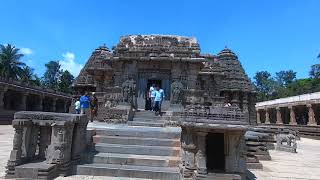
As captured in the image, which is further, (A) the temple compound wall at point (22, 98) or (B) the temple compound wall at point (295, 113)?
(B) the temple compound wall at point (295, 113)

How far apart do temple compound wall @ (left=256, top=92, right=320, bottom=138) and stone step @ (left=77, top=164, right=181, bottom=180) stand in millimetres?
27725

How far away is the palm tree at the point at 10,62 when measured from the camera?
1940 inches

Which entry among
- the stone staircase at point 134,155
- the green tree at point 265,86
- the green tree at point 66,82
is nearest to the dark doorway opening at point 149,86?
the stone staircase at point 134,155

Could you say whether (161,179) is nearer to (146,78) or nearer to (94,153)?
(94,153)

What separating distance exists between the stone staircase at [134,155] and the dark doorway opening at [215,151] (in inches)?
33.3

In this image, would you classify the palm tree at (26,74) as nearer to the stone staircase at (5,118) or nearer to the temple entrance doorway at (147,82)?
the stone staircase at (5,118)

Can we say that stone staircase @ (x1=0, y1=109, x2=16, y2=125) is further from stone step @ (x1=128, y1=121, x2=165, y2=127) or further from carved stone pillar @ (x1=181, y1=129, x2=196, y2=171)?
carved stone pillar @ (x1=181, y1=129, x2=196, y2=171)

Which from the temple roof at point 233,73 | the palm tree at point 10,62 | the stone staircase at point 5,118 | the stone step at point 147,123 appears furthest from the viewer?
the palm tree at point 10,62

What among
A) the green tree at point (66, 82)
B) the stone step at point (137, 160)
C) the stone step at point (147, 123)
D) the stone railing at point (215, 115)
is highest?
the green tree at point (66, 82)

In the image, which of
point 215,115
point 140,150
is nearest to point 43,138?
point 140,150

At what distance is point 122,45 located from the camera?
17.8m

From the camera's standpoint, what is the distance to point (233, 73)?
85.1 ft

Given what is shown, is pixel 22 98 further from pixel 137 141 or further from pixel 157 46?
pixel 137 141

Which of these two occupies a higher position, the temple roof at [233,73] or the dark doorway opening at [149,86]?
the temple roof at [233,73]
